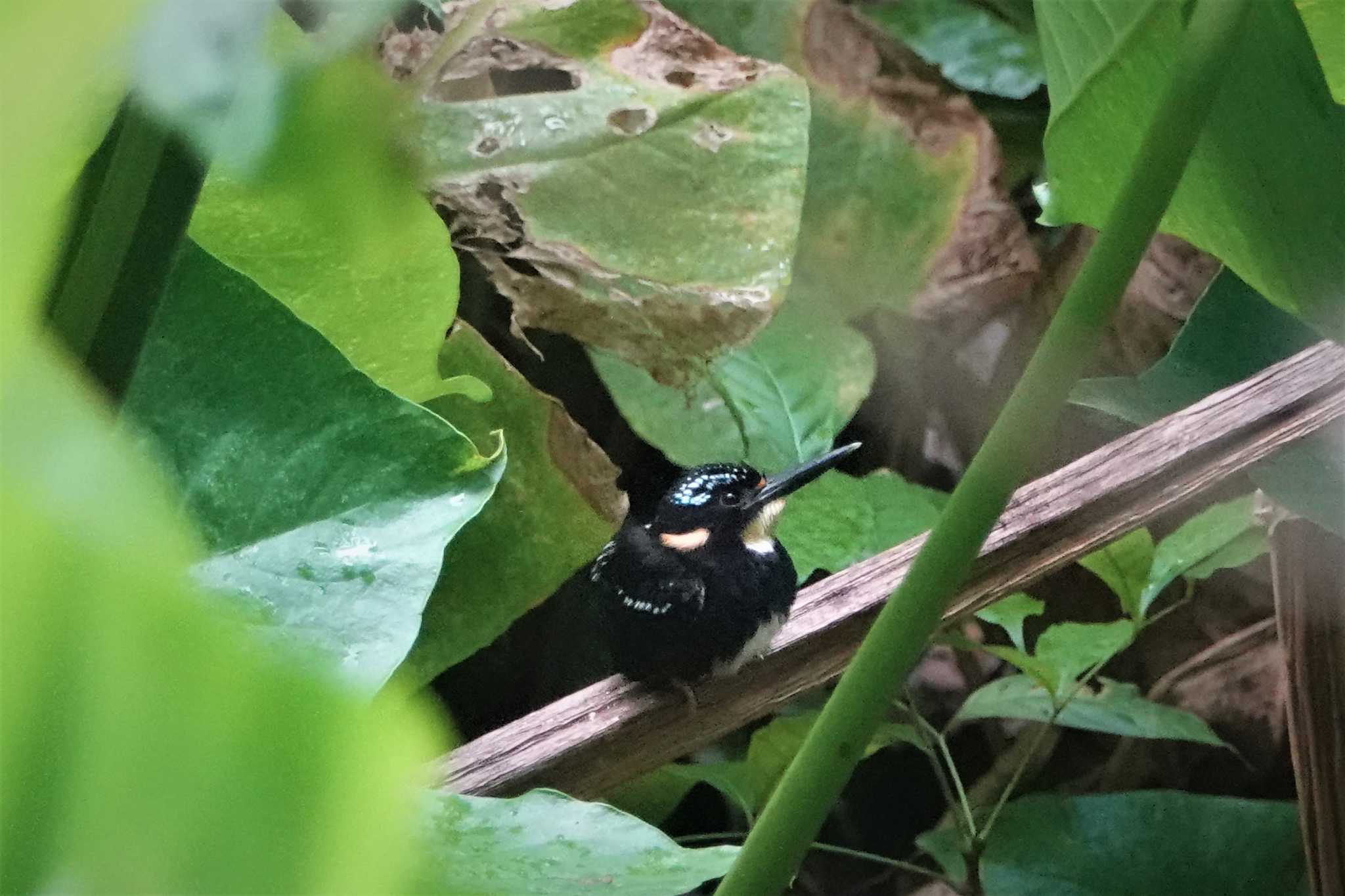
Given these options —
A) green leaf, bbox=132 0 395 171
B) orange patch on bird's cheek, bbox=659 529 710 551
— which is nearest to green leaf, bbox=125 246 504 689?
green leaf, bbox=132 0 395 171

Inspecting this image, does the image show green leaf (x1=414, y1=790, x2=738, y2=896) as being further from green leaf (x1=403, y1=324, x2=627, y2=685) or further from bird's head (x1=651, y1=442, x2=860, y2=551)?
bird's head (x1=651, y1=442, x2=860, y2=551)

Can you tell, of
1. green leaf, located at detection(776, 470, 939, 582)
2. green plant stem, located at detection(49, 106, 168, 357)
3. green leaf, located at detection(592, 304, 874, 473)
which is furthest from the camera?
green leaf, located at detection(592, 304, 874, 473)

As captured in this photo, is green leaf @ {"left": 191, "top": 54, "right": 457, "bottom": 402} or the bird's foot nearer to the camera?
green leaf @ {"left": 191, "top": 54, "right": 457, "bottom": 402}

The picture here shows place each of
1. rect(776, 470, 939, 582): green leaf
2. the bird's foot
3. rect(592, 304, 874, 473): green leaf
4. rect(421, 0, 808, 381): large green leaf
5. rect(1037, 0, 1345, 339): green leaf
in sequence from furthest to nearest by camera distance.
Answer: rect(592, 304, 874, 473): green leaf < rect(776, 470, 939, 582): green leaf < rect(421, 0, 808, 381): large green leaf < the bird's foot < rect(1037, 0, 1345, 339): green leaf

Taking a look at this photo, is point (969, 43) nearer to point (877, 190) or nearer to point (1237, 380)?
point (877, 190)

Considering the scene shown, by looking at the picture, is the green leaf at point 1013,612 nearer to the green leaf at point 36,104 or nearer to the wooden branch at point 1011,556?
the wooden branch at point 1011,556

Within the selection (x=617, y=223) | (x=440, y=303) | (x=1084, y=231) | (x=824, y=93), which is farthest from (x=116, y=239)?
(x=1084, y=231)

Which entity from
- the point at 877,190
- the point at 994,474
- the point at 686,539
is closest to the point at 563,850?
the point at 994,474

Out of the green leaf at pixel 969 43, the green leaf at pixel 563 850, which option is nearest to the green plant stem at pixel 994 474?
the green leaf at pixel 563 850
